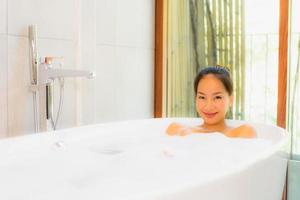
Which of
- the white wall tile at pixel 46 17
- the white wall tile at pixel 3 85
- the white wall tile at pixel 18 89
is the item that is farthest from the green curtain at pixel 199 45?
the white wall tile at pixel 3 85

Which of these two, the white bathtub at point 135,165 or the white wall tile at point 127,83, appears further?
the white wall tile at point 127,83

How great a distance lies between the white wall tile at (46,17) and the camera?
1.76 meters

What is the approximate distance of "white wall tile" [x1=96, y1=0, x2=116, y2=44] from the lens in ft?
7.65

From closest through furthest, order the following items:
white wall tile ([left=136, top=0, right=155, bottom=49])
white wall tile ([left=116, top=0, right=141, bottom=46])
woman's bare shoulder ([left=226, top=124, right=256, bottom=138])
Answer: woman's bare shoulder ([left=226, top=124, right=256, bottom=138]) < white wall tile ([left=116, top=0, right=141, bottom=46]) < white wall tile ([left=136, top=0, right=155, bottom=49])

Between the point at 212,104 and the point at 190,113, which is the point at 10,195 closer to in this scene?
the point at 212,104

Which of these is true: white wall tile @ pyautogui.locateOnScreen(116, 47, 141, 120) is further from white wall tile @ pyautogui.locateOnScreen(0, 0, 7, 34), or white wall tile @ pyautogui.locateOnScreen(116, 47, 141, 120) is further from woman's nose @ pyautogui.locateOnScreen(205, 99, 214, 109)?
white wall tile @ pyautogui.locateOnScreen(0, 0, 7, 34)

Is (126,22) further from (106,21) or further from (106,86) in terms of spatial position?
(106,86)

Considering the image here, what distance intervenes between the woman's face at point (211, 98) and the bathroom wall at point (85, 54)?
0.66m

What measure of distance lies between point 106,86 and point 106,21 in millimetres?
374

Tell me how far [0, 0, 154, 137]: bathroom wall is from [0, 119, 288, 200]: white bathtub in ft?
0.92

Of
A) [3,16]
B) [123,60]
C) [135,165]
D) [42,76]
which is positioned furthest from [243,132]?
[3,16]

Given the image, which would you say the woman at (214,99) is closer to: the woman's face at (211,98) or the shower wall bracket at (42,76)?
the woman's face at (211,98)

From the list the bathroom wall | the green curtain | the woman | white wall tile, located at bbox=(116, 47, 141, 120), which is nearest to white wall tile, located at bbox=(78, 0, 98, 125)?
the bathroom wall

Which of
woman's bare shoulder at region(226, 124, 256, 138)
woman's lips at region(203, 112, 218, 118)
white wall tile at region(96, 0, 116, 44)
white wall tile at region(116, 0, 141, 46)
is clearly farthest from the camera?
white wall tile at region(116, 0, 141, 46)
